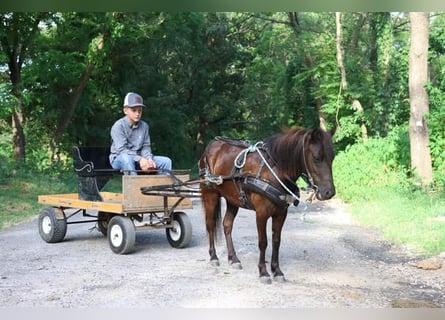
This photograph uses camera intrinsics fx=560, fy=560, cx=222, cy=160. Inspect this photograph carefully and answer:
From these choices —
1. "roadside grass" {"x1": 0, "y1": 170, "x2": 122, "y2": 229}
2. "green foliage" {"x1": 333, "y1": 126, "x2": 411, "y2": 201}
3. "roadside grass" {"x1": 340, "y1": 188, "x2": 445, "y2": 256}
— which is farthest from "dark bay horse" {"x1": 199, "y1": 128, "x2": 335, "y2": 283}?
"green foliage" {"x1": 333, "y1": 126, "x2": 411, "y2": 201}

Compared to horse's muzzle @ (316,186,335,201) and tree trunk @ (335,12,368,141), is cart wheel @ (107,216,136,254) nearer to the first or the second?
horse's muzzle @ (316,186,335,201)

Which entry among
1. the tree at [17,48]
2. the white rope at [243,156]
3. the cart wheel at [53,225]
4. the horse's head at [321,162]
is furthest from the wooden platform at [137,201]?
the tree at [17,48]

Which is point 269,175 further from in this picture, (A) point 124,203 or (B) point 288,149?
(A) point 124,203

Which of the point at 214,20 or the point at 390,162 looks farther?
the point at 214,20

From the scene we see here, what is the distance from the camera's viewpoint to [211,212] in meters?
4.61

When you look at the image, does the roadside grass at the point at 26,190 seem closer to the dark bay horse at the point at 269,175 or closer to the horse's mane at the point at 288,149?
the dark bay horse at the point at 269,175

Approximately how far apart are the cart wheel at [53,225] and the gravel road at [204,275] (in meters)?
0.10

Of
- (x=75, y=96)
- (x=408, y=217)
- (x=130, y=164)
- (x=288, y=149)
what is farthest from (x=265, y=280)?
(x=75, y=96)

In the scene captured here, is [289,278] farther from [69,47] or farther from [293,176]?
[69,47]

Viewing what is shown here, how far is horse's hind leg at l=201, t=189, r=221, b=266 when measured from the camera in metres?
4.55

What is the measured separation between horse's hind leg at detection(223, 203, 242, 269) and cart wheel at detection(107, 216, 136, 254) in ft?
2.70

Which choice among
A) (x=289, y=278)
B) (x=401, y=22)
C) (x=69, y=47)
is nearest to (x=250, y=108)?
(x=401, y=22)

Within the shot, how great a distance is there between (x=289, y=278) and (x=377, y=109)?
743 cm

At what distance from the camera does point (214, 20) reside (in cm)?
1706
